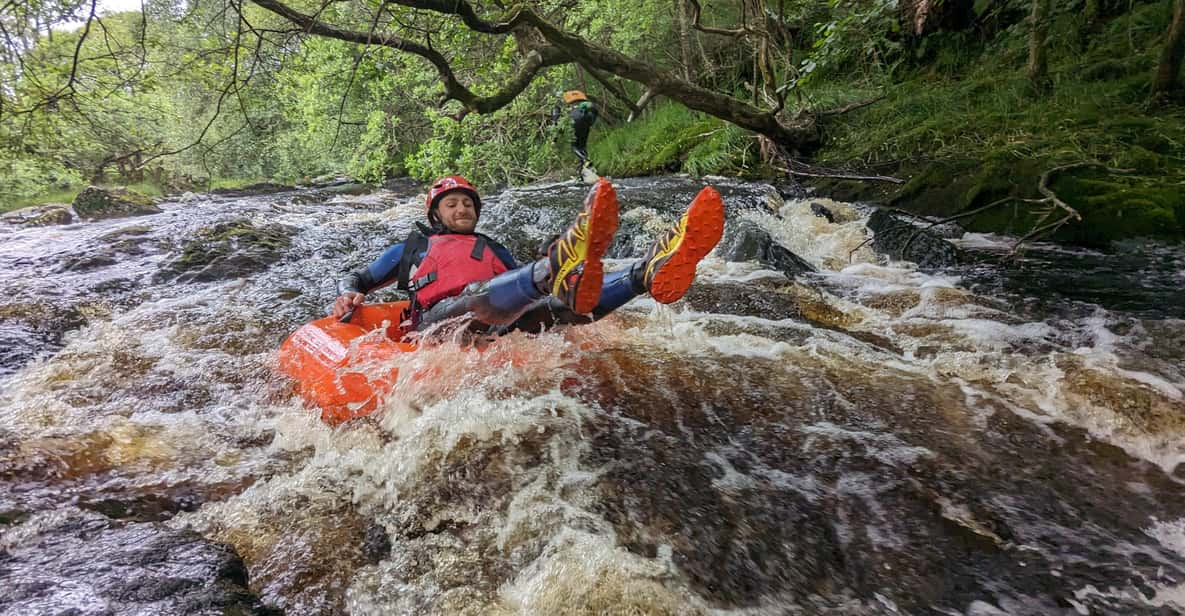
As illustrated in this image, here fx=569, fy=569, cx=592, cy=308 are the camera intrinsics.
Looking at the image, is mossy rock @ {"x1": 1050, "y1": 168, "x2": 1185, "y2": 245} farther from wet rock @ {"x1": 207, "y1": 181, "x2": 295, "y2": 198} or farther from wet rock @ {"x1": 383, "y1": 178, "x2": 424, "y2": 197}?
wet rock @ {"x1": 207, "y1": 181, "x2": 295, "y2": 198}

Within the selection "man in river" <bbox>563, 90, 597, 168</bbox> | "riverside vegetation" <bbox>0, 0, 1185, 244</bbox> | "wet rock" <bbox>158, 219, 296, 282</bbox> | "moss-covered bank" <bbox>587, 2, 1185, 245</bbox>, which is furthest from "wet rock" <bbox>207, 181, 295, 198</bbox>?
"moss-covered bank" <bbox>587, 2, 1185, 245</bbox>

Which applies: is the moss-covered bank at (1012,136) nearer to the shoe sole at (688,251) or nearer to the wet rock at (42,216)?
the shoe sole at (688,251)

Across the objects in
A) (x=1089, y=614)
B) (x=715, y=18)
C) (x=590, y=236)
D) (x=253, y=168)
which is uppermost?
(x=715, y=18)

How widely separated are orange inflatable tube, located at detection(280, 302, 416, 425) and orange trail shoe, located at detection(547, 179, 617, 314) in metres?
0.98

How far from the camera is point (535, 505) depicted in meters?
1.92

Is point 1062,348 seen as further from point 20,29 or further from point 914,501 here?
point 20,29

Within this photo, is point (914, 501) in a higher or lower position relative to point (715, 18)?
lower

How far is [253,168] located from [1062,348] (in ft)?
65.2

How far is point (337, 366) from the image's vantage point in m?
2.75

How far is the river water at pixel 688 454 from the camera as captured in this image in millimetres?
1590

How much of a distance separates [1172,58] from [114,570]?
24.8 feet

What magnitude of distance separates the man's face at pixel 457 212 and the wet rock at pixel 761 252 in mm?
2483

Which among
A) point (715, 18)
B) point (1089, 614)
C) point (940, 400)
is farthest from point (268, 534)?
point (715, 18)

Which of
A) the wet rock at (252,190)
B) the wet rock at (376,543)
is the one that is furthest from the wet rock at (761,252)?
the wet rock at (252,190)
